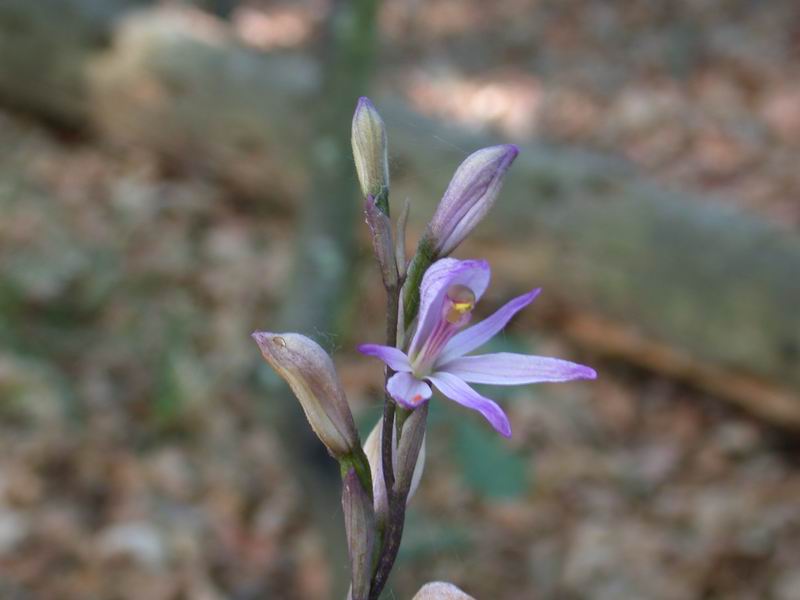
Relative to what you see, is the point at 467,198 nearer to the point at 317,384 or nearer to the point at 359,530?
the point at 317,384

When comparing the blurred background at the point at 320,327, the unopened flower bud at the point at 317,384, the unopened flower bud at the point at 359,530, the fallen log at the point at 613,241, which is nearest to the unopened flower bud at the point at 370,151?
the unopened flower bud at the point at 317,384

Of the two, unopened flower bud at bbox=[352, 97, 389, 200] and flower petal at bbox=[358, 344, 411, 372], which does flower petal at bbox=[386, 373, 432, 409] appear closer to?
flower petal at bbox=[358, 344, 411, 372]

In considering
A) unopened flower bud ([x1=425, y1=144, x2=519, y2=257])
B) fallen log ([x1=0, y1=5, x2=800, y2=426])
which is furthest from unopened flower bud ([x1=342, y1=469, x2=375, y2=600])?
fallen log ([x1=0, y1=5, x2=800, y2=426])

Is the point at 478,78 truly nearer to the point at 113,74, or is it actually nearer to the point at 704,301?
the point at 113,74

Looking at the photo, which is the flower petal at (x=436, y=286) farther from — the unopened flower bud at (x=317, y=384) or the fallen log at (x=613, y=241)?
the fallen log at (x=613, y=241)

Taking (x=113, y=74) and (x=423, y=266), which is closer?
(x=423, y=266)

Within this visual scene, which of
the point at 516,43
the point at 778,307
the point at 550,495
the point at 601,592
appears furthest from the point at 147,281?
the point at 516,43

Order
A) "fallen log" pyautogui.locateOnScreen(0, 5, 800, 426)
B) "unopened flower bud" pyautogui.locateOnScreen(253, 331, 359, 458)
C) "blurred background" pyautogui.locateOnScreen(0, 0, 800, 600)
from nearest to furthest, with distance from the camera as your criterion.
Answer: "unopened flower bud" pyautogui.locateOnScreen(253, 331, 359, 458)
"blurred background" pyautogui.locateOnScreen(0, 0, 800, 600)
"fallen log" pyautogui.locateOnScreen(0, 5, 800, 426)
